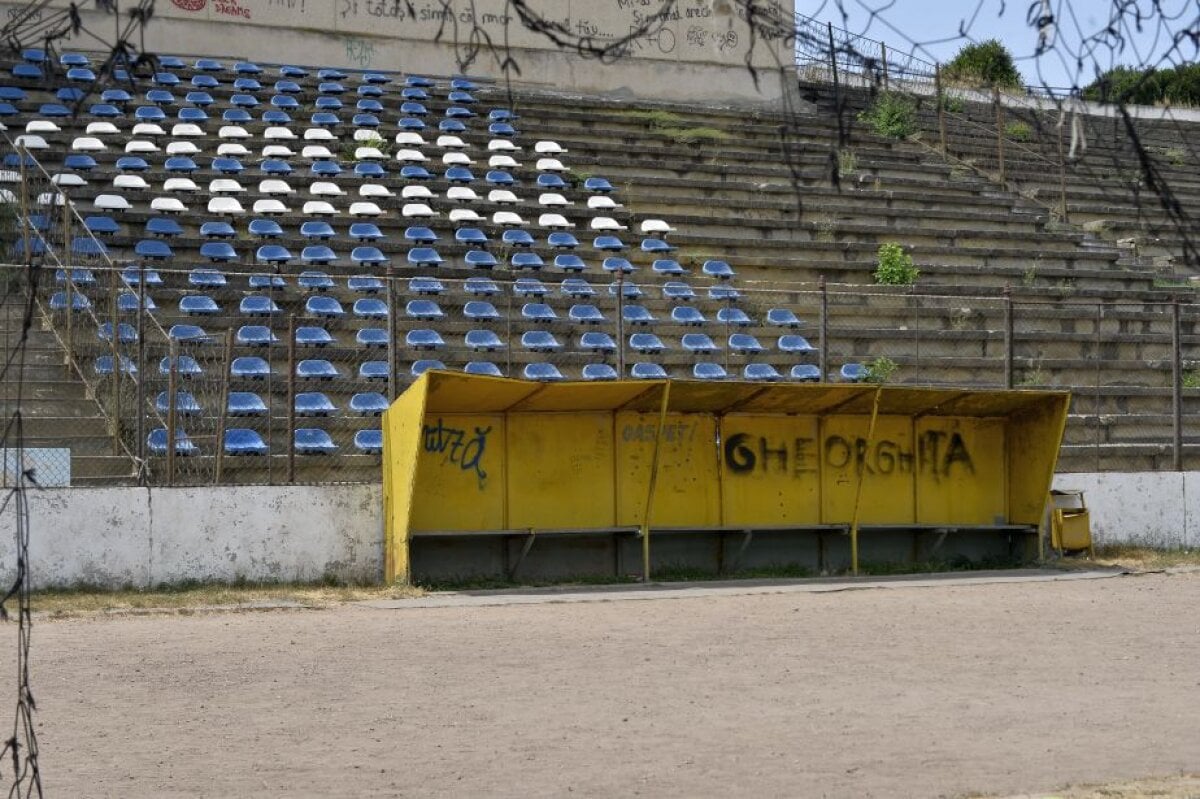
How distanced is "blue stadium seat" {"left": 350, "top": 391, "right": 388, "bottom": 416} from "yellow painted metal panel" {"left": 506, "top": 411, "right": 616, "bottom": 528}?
116 inches

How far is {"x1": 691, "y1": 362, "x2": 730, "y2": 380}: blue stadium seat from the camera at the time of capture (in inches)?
874

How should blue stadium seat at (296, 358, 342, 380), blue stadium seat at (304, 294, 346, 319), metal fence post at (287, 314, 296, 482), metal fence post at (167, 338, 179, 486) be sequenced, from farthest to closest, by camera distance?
blue stadium seat at (304, 294, 346, 319) < blue stadium seat at (296, 358, 342, 380) < metal fence post at (287, 314, 296, 482) < metal fence post at (167, 338, 179, 486)

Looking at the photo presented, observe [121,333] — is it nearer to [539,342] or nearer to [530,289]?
[530,289]

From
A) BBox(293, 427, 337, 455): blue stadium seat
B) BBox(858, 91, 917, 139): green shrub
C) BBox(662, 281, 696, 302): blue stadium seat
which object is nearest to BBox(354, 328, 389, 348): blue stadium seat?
BBox(293, 427, 337, 455): blue stadium seat

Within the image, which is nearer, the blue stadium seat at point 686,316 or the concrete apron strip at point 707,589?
the concrete apron strip at point 707,589

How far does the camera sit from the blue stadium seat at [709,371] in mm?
22203

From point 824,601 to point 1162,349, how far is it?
42.6 feet

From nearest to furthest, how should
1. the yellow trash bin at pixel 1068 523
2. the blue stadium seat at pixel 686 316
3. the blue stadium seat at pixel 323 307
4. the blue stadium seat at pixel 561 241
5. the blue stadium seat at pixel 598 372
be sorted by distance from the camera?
the yellow trash bin at pixel 1068 523, the blue stadium seat at pixel 598 372, the blue stadium seat at pixel 323 307, the blue stadium seat at pixel 686 316, the blue stadium seat at pixel 561 241

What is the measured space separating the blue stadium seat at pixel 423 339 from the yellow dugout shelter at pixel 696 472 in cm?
458

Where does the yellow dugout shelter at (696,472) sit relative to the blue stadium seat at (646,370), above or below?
below

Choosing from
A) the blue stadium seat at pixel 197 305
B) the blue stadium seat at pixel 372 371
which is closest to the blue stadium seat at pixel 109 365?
the blue stadium seat at pixel 197 305

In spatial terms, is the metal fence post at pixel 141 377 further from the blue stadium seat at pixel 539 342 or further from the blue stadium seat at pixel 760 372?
the blue stadium seat at pixel 760 372

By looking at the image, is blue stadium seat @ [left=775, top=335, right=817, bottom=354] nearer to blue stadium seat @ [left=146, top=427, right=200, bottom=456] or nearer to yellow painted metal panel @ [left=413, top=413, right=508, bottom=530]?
yellow painted metal panel @ [left=413, top=413, right=508, bottom=530]

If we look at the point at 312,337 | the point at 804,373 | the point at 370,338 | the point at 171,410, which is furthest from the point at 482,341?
the point at 171,410
